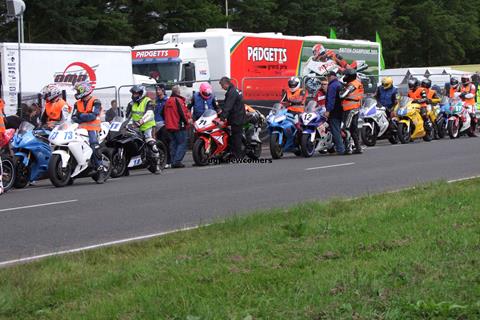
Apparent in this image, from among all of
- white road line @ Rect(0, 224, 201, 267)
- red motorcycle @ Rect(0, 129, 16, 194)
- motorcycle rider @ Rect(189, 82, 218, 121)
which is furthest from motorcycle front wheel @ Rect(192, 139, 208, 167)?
white road line @ Rect(0, 224, 201, 267)

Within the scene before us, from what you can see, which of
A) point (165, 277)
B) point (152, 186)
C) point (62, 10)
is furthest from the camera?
point (62, 10)

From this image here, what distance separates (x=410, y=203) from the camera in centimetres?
1016

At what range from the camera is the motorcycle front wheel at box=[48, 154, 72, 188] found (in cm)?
1448

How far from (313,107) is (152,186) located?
6.34 m

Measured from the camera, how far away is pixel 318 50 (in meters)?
33.8

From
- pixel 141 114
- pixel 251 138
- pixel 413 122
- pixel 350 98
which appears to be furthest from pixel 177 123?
pixel 413 122

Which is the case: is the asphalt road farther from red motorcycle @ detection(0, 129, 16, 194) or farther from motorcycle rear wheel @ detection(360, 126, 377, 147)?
motorcycle rear wheel @ detection(360, 126, 377, 147)

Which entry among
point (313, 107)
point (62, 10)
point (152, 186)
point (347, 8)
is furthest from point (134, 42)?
point (152, 186)

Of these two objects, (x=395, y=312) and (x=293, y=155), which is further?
(x=293, y=155)

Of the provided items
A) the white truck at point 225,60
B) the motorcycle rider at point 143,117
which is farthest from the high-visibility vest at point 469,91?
the motorcycle rider at point 143,117

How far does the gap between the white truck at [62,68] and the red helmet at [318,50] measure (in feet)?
31.7

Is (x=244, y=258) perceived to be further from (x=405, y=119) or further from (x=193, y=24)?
(x=193, y=24)

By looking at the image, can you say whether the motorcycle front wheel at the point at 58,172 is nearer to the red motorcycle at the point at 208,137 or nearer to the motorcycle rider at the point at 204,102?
the red motorcycle at the point at 208,137

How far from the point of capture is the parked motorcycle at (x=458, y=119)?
26438mm
